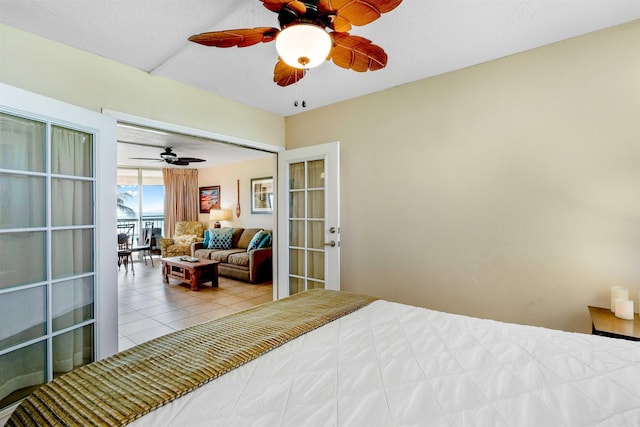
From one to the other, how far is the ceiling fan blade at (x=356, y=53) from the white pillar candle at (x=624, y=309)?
2.02 m

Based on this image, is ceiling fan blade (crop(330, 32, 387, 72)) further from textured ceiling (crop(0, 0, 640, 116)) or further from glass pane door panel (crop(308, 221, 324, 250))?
glass pane door panel (crop(308, 221, 324, 250))

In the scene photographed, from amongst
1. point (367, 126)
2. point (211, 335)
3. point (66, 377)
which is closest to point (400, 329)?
point (211, 335)

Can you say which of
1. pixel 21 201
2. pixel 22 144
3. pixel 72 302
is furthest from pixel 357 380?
pixel 22 144

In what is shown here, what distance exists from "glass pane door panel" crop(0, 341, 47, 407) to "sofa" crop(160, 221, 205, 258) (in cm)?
485

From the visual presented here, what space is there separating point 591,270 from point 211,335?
8.00ft

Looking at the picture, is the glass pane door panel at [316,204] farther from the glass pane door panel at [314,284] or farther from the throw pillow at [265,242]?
the throw pillow at [265,242]

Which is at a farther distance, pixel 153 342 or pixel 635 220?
pixel 635 220

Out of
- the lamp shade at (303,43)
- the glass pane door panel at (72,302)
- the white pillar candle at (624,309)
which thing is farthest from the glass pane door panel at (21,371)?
the white pillar candle at (624,309)

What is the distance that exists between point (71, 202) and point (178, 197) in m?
6.14

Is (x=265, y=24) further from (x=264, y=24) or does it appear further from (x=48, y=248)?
(x=48, y=248)

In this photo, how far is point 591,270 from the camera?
205 cm

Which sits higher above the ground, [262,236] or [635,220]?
[635,220]

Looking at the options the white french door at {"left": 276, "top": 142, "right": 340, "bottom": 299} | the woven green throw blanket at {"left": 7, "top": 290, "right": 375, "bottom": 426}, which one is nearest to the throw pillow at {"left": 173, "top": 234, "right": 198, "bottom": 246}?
the white french door at {"left": 276, "top": 142, "right": 340, "bottom": 299}

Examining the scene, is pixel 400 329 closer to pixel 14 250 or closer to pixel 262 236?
pixel 14 250
